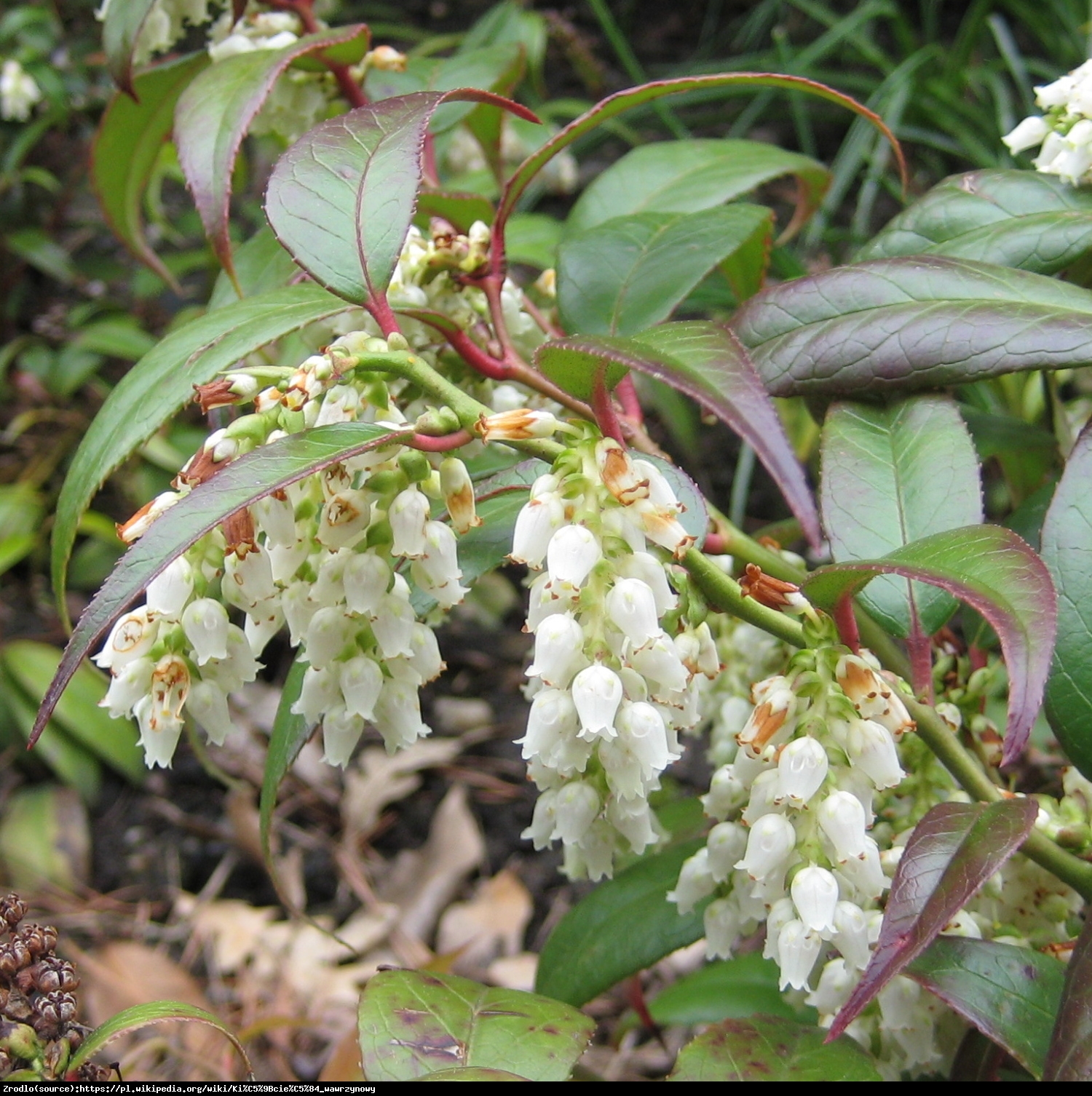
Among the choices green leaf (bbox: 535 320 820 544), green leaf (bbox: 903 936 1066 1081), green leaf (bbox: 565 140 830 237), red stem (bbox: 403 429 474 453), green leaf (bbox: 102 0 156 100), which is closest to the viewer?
green leaf (bbox: 535 320 820 544)

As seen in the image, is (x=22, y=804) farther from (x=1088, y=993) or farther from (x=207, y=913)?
(x=1088, y=993)

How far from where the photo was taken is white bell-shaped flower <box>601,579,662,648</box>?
2.06 feet

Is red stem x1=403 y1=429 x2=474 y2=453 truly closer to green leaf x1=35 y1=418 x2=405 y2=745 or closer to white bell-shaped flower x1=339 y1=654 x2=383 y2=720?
green leaf x1=35 y1=418 x2=405 y2=745

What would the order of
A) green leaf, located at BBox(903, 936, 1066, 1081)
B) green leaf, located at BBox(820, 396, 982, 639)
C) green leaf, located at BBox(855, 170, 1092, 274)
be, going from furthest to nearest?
green leaf, located at BBox(855, 170, 1092, 274)
green leaf, located at BBox(820, 396, 982, 639)
green leaf, located at BBox(903, 936, 1066, 1081)

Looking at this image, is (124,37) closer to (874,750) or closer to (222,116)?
(222,116)

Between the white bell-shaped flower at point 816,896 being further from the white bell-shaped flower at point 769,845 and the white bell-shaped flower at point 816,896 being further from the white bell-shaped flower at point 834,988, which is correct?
the white bell-shaped flower at point 834,988

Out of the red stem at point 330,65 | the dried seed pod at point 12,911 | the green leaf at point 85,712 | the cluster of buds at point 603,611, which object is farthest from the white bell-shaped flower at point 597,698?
the green leaf at point 85,712

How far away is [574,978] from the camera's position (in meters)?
1.09

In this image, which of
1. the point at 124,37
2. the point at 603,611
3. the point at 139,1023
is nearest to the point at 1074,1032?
the point at 603,611

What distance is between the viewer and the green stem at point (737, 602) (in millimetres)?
729

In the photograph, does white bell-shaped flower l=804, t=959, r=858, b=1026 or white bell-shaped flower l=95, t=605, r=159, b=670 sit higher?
white bell-shaped flower l=95, t=605, r=159, b=670

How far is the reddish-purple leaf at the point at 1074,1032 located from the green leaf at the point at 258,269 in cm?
91

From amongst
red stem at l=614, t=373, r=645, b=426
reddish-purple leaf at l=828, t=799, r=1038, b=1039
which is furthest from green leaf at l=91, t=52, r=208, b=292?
reddish-purple leaf at l=828, t=799, r=1038, b=1039

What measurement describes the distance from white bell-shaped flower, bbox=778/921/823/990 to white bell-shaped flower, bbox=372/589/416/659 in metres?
0.31
